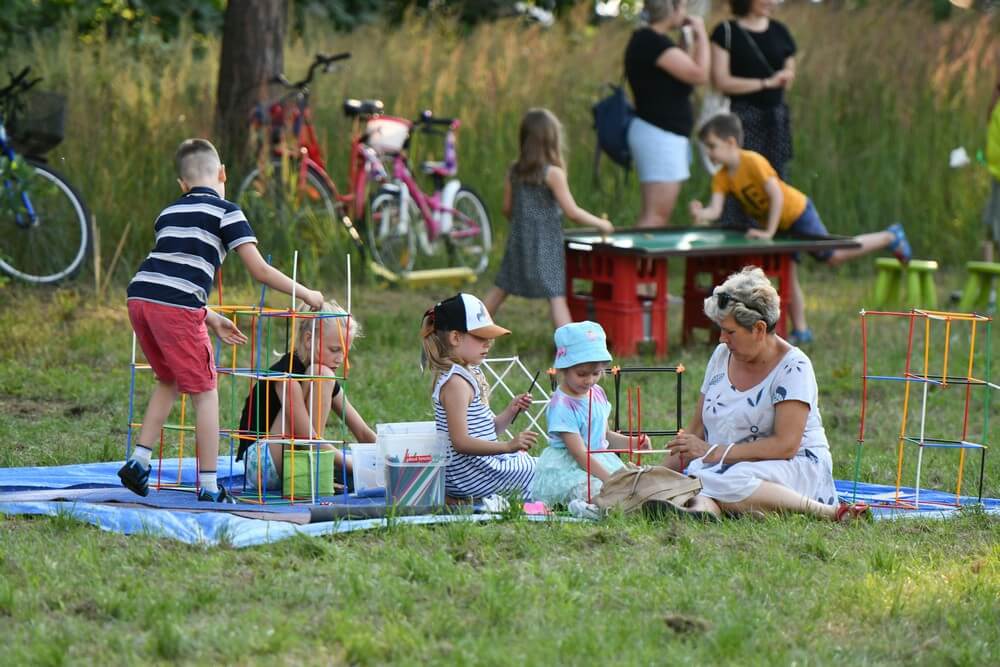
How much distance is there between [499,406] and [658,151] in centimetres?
306

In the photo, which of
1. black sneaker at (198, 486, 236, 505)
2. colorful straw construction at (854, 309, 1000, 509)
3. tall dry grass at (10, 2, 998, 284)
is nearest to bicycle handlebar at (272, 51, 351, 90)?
tall dry grass at (10, 2, 998, 284)

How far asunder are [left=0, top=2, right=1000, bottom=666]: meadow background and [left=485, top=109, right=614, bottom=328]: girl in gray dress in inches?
15.5

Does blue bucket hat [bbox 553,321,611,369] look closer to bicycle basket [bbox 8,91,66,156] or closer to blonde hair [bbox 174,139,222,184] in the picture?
blonde hair [bbox 174,139,222,184]

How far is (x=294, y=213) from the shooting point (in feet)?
33.3

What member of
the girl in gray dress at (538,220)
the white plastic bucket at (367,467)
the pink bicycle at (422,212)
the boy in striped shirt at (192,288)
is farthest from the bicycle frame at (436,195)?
the boy in striped shirt at (192,288)

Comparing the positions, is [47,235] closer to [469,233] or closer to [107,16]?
[469,233]

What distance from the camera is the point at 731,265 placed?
28.8 ft

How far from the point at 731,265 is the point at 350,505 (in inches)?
170

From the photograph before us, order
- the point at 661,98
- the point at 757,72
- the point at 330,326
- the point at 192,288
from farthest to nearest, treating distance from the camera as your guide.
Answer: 1. the point at 757,72
2. the point at 661,98
3. the point at 330,326
4. the point at 192,288

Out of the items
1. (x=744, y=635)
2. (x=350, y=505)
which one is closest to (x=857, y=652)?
(x=744, y=635)

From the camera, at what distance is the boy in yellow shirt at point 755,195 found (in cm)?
886

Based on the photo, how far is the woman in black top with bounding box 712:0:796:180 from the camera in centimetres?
962

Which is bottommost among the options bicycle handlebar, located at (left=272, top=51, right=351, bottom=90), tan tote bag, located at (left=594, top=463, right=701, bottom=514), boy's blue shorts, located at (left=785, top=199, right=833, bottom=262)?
tan tote bag, located at (left=594, top=463, right=701, bottom=514)

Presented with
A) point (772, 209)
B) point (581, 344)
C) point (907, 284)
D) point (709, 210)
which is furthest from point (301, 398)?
point (907, 284)
